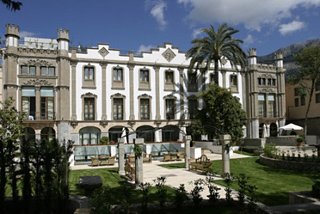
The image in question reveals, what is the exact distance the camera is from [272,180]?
15.0m

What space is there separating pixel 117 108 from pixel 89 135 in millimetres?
3994

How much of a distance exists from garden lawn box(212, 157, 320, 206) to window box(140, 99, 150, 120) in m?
15.5

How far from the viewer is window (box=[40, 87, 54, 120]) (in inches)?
1237

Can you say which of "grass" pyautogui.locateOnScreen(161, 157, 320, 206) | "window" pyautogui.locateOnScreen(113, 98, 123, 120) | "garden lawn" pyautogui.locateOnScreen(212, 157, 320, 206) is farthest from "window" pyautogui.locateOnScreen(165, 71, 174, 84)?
"garden lawn" pyautogui.locateOnScreen(212, 157, 320, 206)

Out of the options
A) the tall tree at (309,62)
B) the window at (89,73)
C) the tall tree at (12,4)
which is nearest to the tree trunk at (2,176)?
the tall tree at (12,4)

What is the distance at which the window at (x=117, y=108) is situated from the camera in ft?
112

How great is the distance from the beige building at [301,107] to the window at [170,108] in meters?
15.2

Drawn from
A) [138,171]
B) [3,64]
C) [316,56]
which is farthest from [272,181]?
[3,64]

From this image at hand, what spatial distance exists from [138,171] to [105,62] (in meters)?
21.7

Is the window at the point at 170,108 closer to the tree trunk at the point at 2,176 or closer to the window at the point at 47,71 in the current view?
the window at the point at 47,71

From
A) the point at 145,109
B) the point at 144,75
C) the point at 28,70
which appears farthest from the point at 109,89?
the point at 28,70

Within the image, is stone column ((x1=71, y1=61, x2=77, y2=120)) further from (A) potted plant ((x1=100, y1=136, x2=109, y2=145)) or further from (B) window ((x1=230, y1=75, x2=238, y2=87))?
(B) window ((x1=230, y1=75, x2=238, y2=87))

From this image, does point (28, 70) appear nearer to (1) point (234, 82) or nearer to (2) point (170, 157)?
(2) point (170, 157)

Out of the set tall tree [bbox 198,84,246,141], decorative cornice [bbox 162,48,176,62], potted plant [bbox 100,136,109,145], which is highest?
decorative cornice [bbox 162,48,176,62]
